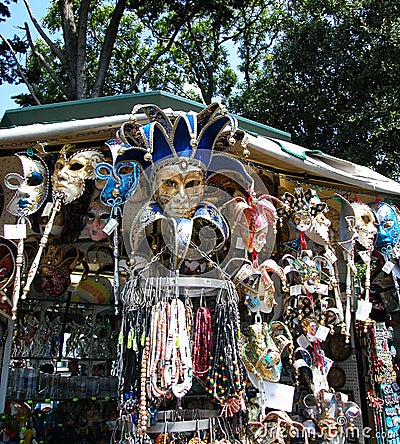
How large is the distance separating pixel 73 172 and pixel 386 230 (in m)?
1.97

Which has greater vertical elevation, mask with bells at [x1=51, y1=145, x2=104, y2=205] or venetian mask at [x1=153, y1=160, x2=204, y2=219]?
mask with bells at [x1=51, y1=145, x2=104, y2=205]

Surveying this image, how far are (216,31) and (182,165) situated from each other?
9.18 m

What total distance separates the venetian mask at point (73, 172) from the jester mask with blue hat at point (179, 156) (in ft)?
1.03

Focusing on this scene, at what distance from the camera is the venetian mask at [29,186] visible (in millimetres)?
2475

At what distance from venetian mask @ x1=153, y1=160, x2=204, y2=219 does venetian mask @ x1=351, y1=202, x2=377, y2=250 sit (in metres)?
1.17

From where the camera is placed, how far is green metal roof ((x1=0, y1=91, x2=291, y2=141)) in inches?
108

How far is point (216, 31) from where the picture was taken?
418 inches

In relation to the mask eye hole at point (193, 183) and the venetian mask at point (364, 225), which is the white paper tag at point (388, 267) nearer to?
the venetian mask at point (364, 225)

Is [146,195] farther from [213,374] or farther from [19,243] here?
[213,374]

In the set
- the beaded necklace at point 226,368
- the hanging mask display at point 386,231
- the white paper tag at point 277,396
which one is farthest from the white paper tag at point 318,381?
the hanging mask display at point 386,231

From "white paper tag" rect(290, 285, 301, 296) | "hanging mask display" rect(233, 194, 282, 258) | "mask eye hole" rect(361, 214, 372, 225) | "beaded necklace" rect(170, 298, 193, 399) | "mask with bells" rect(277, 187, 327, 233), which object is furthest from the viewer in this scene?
"mask eye hole" rect(361, 214, 372, 225)

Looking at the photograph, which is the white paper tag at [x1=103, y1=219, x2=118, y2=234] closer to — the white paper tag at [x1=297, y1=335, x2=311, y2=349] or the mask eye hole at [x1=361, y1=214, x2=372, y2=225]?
the white paper tag at [x1=297, y1=335, x2=311, y2=349]

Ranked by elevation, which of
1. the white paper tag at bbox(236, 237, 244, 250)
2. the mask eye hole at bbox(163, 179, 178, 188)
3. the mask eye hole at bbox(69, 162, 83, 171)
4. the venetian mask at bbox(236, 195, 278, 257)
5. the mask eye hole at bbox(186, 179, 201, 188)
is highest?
the mask eye hole at bbox(69, 162, 83, 171)

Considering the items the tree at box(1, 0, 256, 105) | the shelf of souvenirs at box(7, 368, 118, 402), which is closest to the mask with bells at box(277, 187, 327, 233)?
the shelf of souvenirs at box(7, 368, 118, 402)
